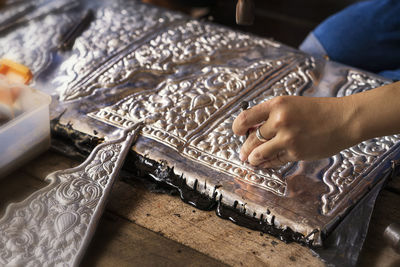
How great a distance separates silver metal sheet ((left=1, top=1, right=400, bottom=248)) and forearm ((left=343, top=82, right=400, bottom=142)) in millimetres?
134

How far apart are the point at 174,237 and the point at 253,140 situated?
0.77 feet

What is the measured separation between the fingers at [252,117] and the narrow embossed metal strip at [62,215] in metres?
0.23

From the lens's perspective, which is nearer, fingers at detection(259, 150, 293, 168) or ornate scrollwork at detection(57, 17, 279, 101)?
fingers at detection(259, 150, 293, 168)

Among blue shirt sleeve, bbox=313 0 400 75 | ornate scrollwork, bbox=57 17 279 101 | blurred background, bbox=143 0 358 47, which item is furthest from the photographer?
blurred background, bbox=143 0 358 47

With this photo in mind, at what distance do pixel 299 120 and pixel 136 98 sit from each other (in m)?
0.44

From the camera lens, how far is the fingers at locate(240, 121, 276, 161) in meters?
0.78

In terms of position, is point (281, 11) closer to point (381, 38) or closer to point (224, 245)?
point (381, 38)

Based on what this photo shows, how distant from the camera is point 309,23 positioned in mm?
2402

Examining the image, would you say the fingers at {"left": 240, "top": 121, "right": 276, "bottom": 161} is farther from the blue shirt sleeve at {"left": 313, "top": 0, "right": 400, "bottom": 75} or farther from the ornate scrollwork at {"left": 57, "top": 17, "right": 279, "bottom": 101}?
the blue shirt sleeve at {"left": 313, "top": 0, "right": 400, "bottom": 75}

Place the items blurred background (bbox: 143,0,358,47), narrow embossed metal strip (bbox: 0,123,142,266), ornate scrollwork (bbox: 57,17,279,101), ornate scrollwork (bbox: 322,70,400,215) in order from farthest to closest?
blurred background (bbox: 143,0,358,47), ornate scrollwork (bbox: 57,17,279,101), ornate scrollwork (bbox: 322,70,400,215), narrow embossed metal strip (bbox: 0,123,142,266)

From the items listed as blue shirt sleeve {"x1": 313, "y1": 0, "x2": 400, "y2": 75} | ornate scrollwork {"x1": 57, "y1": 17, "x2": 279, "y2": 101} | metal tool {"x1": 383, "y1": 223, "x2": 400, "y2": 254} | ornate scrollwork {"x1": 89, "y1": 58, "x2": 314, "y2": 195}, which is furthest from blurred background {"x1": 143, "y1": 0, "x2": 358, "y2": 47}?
metal tool {"x1": 383, "y1": 223, "x2": 400, "y2": 254}

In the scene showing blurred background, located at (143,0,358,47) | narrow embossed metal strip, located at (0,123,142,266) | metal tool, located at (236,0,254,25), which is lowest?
blurred background, located at (143,0,358,47)

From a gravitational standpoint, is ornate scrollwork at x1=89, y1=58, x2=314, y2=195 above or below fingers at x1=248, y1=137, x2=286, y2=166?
below

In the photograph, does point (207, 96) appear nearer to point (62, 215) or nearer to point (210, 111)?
point (210, 111)
